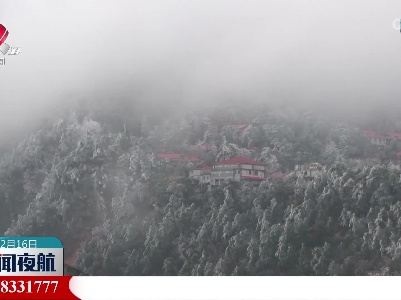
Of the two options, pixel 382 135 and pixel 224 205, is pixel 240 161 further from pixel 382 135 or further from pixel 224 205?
pixel 382 135

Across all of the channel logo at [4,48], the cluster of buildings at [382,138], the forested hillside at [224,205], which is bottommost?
the forested hillside at [224,205]

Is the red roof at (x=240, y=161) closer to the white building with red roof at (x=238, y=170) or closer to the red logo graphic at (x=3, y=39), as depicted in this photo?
the white building with red roof at (x=238, y=170)

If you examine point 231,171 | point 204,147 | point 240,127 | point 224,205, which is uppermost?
point 240,127

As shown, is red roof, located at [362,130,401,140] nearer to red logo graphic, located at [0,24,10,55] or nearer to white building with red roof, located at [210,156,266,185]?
white building with red roof, located at [210,156,266,185]

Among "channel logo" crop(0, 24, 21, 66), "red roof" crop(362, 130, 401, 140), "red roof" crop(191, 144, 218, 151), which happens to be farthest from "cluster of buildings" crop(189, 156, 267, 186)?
"channel logo" crop(0, 24, 21, 66)

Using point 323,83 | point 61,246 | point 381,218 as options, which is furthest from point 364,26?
point 61,246

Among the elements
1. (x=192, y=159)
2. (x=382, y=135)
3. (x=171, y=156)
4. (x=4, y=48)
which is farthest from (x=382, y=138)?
(x=4, y=48)

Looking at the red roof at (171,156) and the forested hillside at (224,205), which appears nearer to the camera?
the forested hillside at (224,205)

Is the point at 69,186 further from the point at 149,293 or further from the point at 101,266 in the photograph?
the point at 149,293

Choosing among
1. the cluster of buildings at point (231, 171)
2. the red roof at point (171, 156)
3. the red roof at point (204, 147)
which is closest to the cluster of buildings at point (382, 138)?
the cluster of buildings at point (231, 171)
